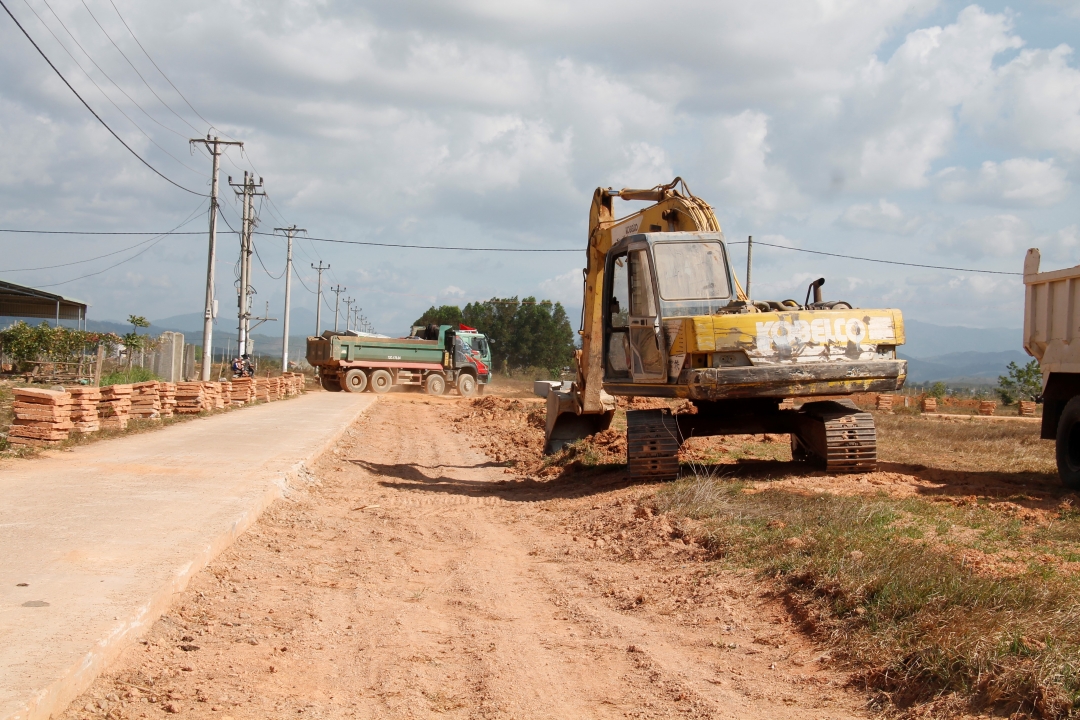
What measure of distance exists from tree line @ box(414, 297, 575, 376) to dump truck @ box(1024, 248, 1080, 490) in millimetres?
87028

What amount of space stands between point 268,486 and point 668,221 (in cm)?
599

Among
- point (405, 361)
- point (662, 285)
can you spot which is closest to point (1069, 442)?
point (662, 285)

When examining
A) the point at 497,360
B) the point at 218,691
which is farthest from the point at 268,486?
the point at 497,360

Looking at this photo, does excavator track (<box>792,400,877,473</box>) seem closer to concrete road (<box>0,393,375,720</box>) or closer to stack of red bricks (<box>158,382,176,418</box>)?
concrete road (<box>0,393,375,720</box>)

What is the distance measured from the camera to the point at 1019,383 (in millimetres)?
52906

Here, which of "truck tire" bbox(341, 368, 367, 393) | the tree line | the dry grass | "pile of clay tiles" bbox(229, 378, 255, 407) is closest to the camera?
the dry grass

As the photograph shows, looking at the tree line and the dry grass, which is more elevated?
the tree line

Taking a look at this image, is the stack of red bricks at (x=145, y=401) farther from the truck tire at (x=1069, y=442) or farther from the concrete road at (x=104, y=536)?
the truck tire at (x=1069, y=442)

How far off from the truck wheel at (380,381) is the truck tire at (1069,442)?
3301 cm

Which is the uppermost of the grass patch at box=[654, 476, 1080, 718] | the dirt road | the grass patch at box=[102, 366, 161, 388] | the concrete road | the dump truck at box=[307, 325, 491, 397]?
the dump truck at box=[307, 325, 491, 397]

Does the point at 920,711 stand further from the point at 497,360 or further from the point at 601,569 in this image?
the point at 497,360

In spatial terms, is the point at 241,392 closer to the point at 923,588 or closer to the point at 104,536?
the point at 104,536

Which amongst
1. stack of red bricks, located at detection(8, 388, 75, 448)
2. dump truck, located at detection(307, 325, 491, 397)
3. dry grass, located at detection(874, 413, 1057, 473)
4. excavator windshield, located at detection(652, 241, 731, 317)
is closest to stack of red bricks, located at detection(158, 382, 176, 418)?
stack of red bricks, located at detection(8, 388, 75, 448)

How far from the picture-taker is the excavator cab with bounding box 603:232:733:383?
35.5 feet
